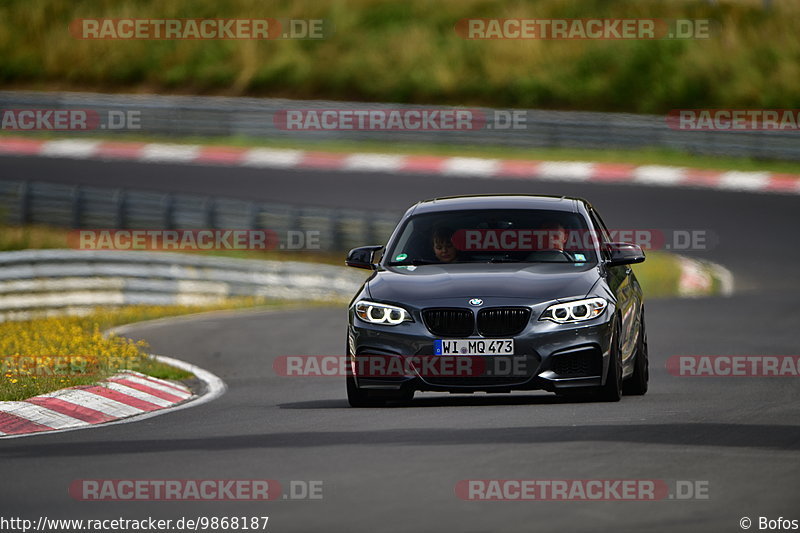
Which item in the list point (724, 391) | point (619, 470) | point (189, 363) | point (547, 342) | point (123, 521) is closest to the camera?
point (123, 521)

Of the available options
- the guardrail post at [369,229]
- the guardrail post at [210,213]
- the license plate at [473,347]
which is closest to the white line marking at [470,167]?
the guardrail post at [369,229]

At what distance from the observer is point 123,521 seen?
7.05 meters

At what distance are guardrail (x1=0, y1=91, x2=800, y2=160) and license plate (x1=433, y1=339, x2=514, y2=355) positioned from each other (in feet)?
83.5

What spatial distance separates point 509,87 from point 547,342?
33647 mm

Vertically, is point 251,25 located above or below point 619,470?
above

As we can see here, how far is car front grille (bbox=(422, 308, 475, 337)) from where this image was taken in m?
10.5

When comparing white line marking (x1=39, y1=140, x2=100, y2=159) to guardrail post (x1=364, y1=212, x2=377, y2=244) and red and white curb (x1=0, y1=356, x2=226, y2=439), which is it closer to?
guardrail post (x1=364, y1=212, x2=377, y2=244)

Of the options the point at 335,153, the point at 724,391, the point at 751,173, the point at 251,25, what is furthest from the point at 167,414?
the point at 251,25

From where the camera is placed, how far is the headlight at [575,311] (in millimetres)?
10531

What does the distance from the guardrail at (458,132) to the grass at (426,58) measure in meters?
4.45

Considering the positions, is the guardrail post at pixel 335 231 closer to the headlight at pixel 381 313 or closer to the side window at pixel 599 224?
the side window at pixel 599 224

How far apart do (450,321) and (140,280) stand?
14051mm

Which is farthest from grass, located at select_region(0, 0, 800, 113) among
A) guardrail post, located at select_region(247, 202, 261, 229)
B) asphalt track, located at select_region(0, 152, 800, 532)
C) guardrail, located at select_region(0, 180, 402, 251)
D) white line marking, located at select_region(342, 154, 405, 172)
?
asphalt track, located at select_region(0, 152, 800, 532)

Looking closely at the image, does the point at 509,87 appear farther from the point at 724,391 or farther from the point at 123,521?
the point at 123,521
